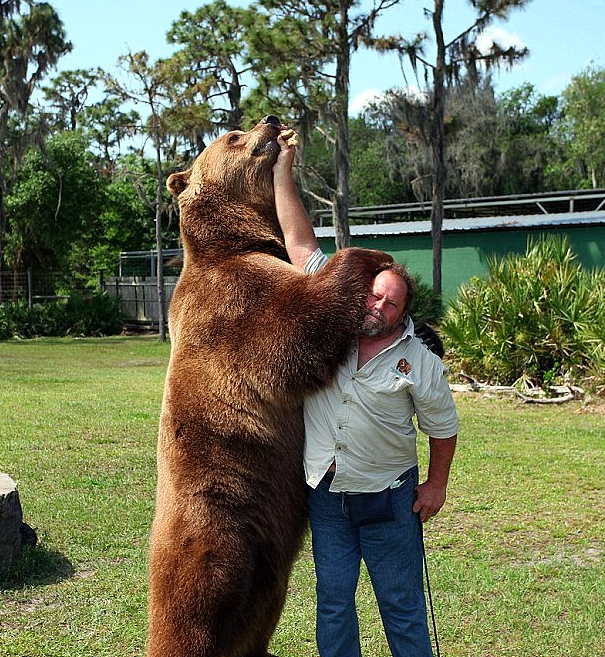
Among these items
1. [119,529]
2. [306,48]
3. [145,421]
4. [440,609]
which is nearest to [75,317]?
[306,48]

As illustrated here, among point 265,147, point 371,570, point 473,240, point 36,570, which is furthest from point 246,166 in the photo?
point 473,240

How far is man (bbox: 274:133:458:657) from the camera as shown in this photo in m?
2.94

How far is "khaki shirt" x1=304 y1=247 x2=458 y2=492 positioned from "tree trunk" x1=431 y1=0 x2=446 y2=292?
63.7 feet

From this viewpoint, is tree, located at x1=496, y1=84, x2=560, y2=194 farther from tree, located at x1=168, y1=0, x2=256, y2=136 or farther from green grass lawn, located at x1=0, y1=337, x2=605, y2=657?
green grass lawn, located at x1=0, y1=337, x2=605, y2=657

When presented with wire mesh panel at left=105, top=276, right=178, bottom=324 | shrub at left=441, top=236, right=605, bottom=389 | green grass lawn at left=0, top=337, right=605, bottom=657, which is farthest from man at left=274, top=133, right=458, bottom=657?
wire mesh panel at left=105, top=276, right=178, bottom=324

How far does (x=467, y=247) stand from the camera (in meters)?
23.6

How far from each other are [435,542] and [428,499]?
10.6 feet

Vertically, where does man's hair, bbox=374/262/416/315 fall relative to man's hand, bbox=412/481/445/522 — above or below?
above

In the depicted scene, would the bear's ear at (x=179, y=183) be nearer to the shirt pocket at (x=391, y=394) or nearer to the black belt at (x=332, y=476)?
the shirt pocket at (x=391, y=394)

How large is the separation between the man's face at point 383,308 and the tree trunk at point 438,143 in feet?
63.8

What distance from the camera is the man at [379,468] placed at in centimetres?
294

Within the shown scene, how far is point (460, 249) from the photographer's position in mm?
23734

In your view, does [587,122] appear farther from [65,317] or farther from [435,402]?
[435,402]

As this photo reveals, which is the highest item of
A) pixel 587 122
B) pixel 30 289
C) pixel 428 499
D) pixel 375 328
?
pixel 587 122
